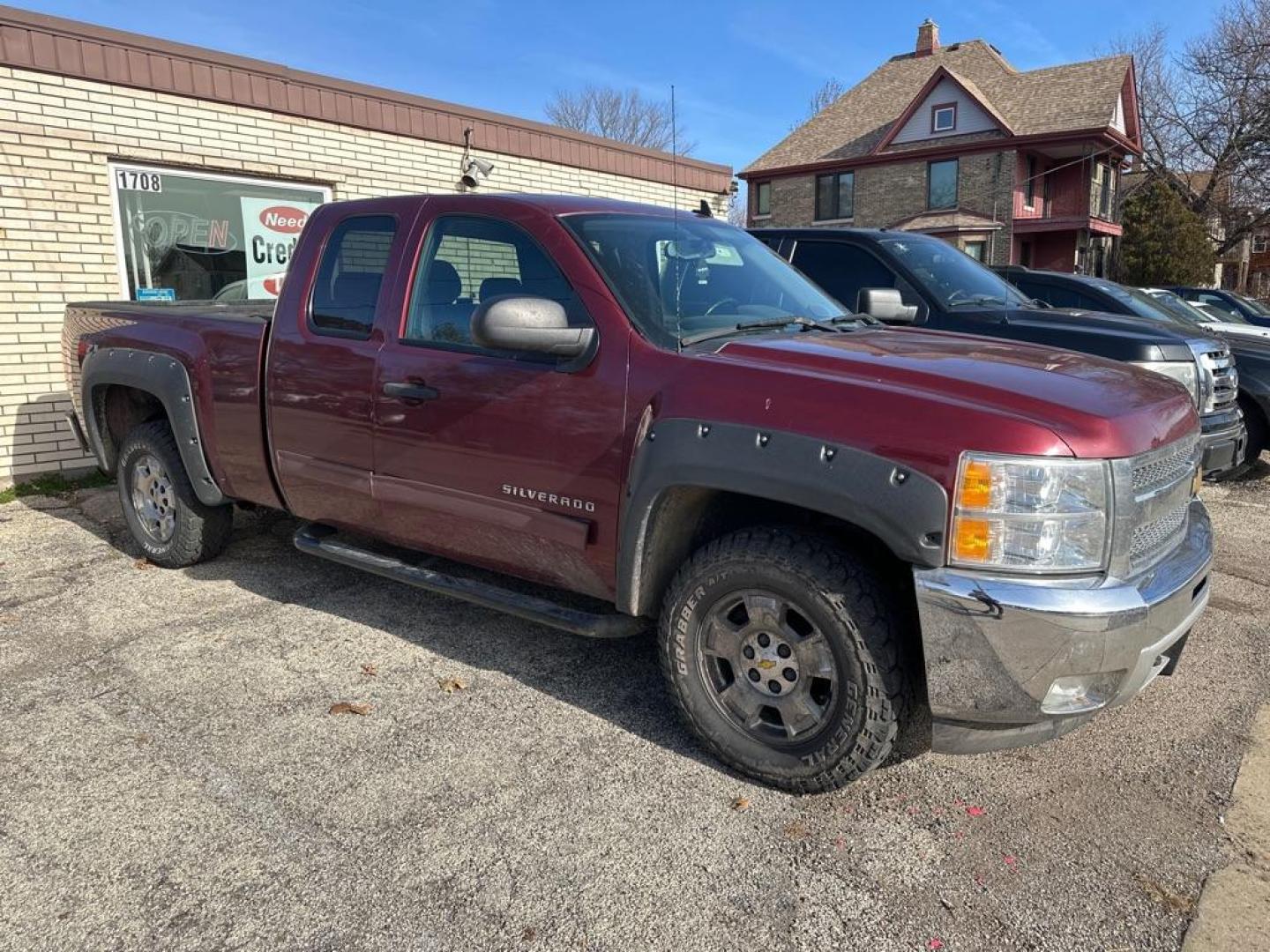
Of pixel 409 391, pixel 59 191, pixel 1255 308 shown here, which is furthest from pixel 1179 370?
pixel 1255 308

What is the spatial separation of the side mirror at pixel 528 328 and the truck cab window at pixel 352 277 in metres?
1.10

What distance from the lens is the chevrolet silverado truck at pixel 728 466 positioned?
2561 mm

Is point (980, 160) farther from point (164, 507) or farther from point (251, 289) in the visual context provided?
point (164, 507)

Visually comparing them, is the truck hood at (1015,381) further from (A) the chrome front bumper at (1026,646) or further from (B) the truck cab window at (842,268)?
(B) the truck cab window at (842,268)

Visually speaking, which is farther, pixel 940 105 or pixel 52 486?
→ pixel 940 105

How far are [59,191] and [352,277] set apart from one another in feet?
14.4

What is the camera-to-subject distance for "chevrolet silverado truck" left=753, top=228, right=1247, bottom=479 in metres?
6.15

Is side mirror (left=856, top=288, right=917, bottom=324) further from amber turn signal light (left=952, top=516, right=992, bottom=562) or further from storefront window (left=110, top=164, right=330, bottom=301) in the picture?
storefront window (left=110, top=164, right=330, bottom=301)

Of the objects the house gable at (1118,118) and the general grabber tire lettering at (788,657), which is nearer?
the general grabber tire lettering at (788,657)

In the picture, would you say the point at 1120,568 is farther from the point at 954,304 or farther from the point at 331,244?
the point at 954,304

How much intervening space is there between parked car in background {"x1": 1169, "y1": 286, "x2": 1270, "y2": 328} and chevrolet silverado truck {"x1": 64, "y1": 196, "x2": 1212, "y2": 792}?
15.9 m

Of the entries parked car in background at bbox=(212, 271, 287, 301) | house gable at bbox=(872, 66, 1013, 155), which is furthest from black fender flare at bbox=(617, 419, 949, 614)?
house gable at bbox=(872, 66, 1013, 155)

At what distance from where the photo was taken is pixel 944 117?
30.7 m

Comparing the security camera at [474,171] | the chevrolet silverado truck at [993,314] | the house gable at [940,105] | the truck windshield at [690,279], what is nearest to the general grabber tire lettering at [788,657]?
the truck windshield at [690,279]
